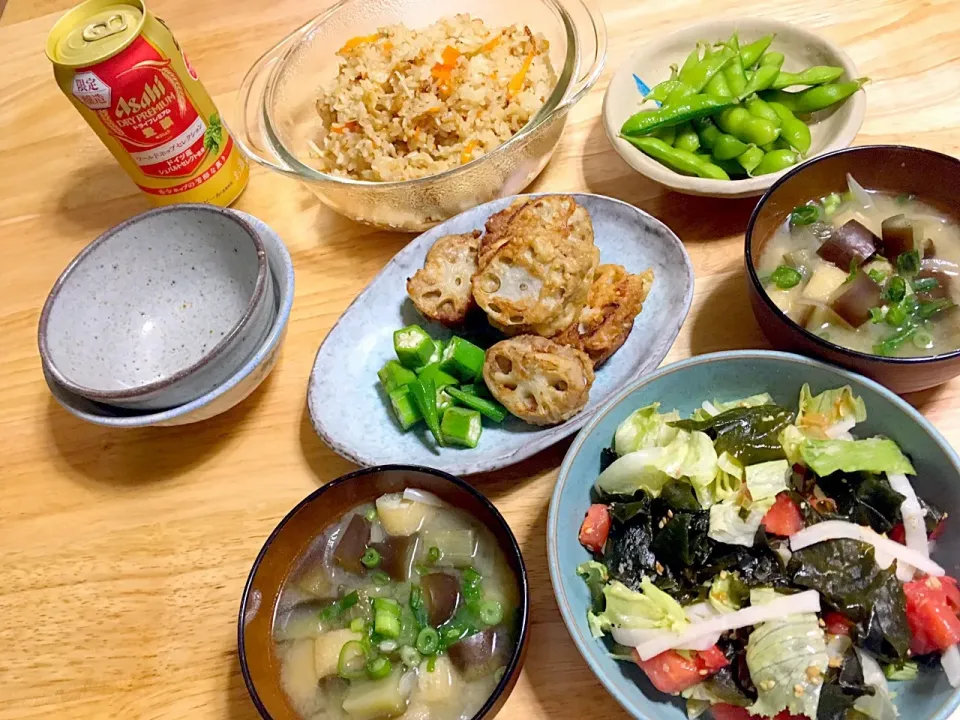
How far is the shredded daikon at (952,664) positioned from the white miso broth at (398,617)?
694 millimetres

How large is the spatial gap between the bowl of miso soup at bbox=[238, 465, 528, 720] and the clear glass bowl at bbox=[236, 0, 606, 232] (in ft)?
2.79

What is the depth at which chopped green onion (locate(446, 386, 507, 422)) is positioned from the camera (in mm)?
1677

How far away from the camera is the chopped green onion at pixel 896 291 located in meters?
1.53

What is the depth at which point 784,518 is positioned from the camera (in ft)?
4.24

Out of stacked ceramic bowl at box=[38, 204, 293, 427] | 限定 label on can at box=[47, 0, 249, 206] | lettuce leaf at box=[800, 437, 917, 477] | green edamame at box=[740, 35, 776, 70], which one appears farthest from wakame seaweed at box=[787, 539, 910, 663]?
限定 label on can at box=[47, 0, 249, 206]

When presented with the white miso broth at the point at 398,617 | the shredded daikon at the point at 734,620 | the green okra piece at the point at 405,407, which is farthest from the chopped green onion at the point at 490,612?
the green okra piece at the point at 405,407

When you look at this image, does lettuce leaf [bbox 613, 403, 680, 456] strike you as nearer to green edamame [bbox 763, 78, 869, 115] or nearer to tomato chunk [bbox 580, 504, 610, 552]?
tomato chunk [bbox 580, 504, 610, 552]

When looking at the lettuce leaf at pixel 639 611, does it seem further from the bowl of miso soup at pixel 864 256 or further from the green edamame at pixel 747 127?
the green edamame at pixel 747 127

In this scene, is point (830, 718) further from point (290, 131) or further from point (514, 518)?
point (290, 131)

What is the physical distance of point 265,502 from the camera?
174 cm

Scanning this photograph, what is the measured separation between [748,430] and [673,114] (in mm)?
943

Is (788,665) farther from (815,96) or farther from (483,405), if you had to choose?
(815,96)

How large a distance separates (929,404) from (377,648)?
1300 millimetres

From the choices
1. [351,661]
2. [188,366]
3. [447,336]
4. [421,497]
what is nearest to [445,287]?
[447,336]
